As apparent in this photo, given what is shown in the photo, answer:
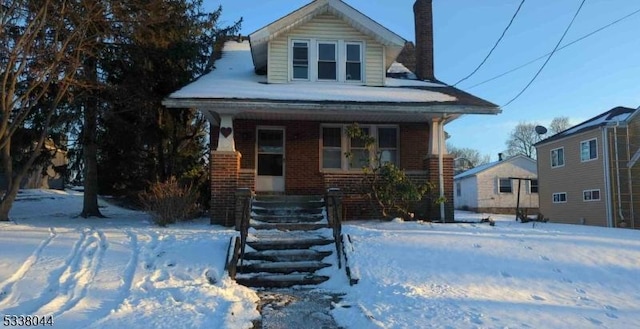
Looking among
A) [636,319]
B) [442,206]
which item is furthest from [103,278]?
[442,206]

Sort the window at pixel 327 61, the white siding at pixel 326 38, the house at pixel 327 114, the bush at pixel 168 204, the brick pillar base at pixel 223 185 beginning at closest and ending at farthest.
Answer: the bush at pixel 168 204 → the brick pillar base at pixel 223 185 → the house at pixel 327 114 → the white siding at pixel 326 38 → the window at pixel 327 61

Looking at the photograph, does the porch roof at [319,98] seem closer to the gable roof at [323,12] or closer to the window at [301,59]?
the window at [301,59]

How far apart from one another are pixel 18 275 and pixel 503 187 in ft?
128

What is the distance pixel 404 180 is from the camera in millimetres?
12641

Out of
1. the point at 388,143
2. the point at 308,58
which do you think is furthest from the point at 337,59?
the point at 388,143

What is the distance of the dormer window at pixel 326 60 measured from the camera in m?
→ 15.5

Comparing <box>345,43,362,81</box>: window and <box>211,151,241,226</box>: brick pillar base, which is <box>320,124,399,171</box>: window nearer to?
<box>345,43,362,81</box>: window

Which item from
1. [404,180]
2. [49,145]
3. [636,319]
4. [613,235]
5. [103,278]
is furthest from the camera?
[49,145]

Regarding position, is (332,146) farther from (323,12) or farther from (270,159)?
(323,12)

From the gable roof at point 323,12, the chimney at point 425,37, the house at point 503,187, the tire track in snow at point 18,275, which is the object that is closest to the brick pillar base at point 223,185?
the gable roof at point 323,12

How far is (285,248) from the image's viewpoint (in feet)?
32.0

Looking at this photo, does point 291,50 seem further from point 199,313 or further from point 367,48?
point 199,313

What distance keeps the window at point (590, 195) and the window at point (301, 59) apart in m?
17.7

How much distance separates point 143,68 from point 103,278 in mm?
9047
